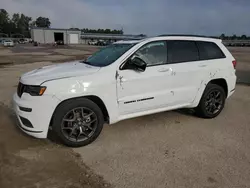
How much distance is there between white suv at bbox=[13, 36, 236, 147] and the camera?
354 cm

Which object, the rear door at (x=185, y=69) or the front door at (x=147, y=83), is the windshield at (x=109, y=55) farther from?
the rear door at (x=185, y=69)

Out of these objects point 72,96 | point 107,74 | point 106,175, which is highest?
point 107,74

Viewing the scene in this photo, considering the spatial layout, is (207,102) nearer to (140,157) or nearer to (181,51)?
(181,51)

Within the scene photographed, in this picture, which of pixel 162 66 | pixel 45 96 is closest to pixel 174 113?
pixel 162 66

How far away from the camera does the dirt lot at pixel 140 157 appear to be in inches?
116

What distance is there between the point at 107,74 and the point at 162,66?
1.10 meters

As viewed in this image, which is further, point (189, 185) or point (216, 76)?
point (216, 76)

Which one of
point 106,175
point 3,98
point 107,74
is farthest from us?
point 3,98

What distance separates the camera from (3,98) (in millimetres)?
6777

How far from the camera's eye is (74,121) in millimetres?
3736

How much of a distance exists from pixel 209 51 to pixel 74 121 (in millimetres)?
3154

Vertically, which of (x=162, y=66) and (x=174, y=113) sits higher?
(x=162, y=66)

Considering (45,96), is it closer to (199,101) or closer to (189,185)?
(189,185)

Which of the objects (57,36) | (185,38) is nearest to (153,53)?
(185,38)
